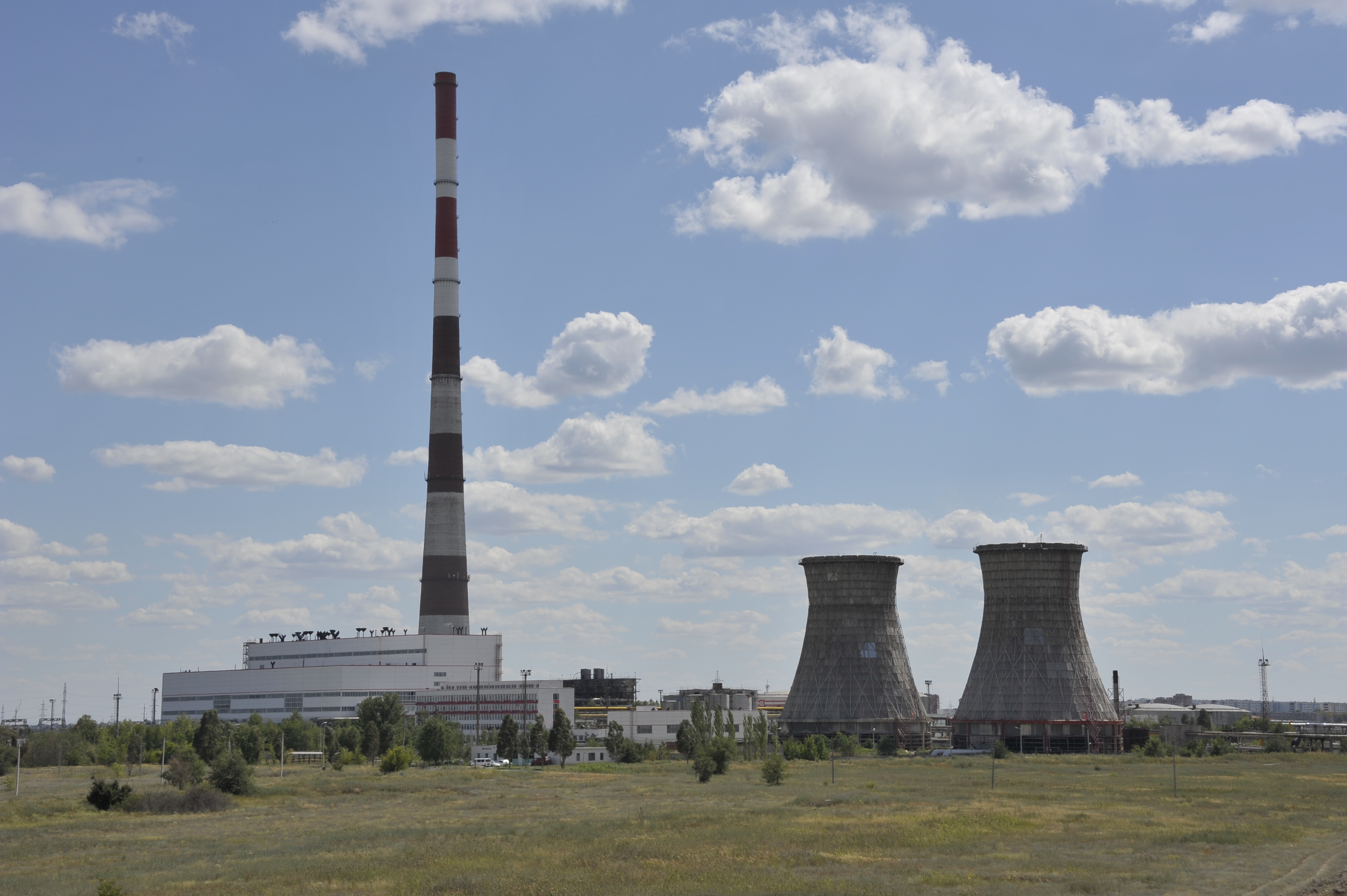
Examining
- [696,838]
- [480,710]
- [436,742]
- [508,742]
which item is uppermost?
[696,838]

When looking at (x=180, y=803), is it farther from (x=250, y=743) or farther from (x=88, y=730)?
(x=88, y=730)

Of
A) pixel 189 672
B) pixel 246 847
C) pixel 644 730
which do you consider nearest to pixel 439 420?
pixel 644 730

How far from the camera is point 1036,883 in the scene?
33.3 meters

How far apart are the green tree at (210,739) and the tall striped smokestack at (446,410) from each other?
32.2 m

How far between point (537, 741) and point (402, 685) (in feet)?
138

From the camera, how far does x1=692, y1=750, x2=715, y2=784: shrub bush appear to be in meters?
76.7

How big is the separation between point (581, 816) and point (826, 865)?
708 inches

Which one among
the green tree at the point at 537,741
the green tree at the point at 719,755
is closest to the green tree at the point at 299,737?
the green tree at the point at 537,741

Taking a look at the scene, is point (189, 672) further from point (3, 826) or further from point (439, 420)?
point (3, 826)

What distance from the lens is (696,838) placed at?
4319 centimetres

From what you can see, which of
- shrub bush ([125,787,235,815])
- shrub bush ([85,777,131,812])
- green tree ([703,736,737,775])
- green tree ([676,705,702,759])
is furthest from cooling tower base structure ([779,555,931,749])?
shrub bush ([85,777,131,812])

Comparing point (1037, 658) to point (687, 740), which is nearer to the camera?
point (687, 740)

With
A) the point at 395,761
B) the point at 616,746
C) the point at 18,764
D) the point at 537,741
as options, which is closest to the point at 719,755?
the point at 395,761

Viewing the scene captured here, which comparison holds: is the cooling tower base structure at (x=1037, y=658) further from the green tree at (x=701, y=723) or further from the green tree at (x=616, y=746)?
the green tree at (x=616, y=746)
